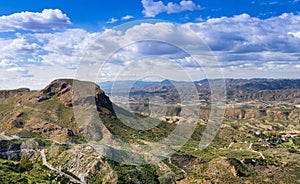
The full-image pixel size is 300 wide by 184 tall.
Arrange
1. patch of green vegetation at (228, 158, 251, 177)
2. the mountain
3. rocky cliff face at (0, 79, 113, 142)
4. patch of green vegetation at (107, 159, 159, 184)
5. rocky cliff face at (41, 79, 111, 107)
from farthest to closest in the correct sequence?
rocky cliff face at (41, 79, 111, 107)
rocky cliff face at (0, 79, 113, 142)
patch of green vegetation at (228, 158, 251, 177)
patch of green vegetation at (107, 159, 159, 184)
the mountain

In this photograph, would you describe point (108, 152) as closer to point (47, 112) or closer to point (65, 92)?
point (47, 112)

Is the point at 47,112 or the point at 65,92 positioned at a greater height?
the point at 65,92

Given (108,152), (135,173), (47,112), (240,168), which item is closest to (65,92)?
(47,112)

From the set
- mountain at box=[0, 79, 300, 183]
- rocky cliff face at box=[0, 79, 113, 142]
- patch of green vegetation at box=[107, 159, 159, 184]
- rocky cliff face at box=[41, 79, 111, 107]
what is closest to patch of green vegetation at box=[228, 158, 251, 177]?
mountain at box=[0, 79, 300, 183]

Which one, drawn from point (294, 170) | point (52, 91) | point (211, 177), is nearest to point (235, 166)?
point (211, 177)

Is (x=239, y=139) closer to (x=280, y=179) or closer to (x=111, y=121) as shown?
(x=111, y=121)

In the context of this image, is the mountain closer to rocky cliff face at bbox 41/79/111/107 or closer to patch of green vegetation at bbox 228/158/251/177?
patch of green vegetation at bbox 228/158/251/177

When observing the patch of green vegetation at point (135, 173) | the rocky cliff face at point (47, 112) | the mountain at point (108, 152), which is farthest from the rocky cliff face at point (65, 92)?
the patch of green vegetation at point (135, 173)

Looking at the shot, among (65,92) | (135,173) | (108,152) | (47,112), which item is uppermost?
(65,92)

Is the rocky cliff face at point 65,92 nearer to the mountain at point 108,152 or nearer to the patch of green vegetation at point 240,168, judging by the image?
the mountain at point 108,152

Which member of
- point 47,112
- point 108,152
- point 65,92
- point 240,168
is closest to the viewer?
point 108,152

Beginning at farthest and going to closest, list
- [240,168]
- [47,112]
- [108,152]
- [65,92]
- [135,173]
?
1. [65,92]
2. [47,112]
3. [240,168]
4. [135,173]
5. [108,152]
